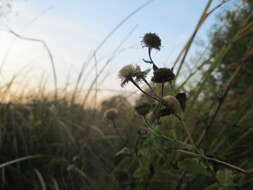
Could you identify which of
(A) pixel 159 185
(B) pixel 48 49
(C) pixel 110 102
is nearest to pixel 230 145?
(A) pixel 159 185

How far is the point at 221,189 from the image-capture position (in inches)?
18.5

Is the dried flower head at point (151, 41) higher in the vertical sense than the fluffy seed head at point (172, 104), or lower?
higher

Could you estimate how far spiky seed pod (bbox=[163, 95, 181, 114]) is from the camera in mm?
343

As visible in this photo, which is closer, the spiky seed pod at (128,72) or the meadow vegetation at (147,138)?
the spiky seed pod at (128,72)

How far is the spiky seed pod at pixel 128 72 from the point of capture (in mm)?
408

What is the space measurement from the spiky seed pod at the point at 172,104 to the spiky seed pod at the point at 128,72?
0.08 m

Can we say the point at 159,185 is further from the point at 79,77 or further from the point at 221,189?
the point at 79,77

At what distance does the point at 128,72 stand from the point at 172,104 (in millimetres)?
100

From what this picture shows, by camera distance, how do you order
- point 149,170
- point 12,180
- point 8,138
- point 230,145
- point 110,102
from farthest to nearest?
point 110,102, point 8,138, point 12,180, point 230,145, point 149,170

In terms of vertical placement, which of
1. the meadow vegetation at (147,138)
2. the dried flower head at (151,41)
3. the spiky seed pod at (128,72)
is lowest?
the meadow vegetation at (147,138)

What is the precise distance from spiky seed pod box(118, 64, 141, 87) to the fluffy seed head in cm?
8

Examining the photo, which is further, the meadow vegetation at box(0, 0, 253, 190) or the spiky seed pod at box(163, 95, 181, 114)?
the meadow vegetation at box(0, 0, 253, 190)

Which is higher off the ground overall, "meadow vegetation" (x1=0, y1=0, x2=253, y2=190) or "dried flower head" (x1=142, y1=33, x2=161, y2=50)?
"dried flower head" (x1=142, y1=33, x2=161, y2=50)

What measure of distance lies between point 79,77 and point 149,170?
1.03 metres
